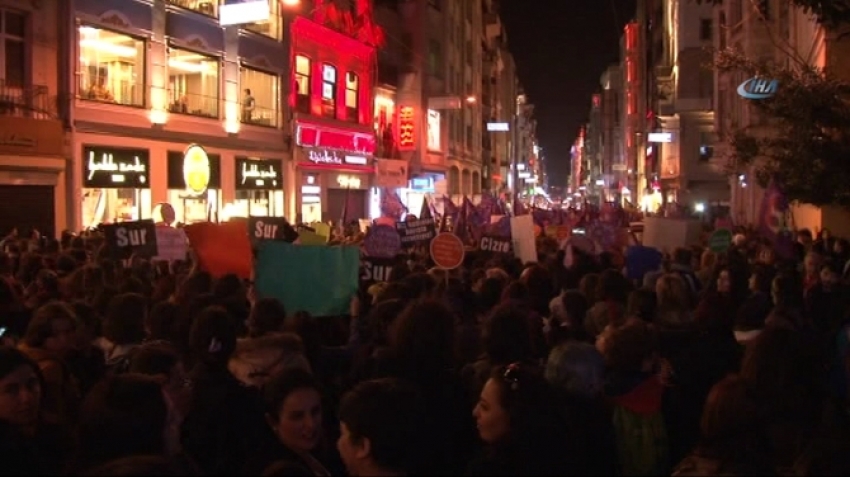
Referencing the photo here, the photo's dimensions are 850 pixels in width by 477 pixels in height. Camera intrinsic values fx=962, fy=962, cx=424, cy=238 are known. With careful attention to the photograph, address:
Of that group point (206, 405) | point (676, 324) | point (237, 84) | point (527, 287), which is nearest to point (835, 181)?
point (527, 287)

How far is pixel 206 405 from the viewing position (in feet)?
15.0

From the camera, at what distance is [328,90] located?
36.0 metres

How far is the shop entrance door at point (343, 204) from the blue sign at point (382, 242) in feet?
73.0

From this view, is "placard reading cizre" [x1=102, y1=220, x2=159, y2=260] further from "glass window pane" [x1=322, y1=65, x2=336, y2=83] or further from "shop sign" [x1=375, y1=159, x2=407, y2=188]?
"shop sign" [x1=375, y1=159, x2=407, y2=188]

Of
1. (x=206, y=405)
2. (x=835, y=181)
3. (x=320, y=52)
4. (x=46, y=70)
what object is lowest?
(x=206, y=405)

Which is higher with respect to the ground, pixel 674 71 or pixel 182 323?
pixel 674 71

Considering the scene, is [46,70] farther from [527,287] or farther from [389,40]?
[389,40]

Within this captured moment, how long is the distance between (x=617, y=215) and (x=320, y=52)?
15103 millimetres

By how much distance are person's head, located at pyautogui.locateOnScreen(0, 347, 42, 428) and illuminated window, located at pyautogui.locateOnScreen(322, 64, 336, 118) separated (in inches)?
1244

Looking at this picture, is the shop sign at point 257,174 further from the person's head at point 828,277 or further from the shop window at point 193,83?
the person's head at point 828,277

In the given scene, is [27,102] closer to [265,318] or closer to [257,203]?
[257,203]

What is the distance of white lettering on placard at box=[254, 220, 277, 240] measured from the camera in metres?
13.5

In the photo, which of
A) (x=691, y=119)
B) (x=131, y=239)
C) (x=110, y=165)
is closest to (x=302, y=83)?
(x=110, y=165)

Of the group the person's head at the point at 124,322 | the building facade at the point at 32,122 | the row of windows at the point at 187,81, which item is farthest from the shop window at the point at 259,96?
the person's head at the point at 124,322
